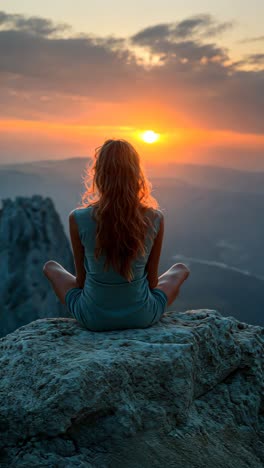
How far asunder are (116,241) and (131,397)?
1714 mm

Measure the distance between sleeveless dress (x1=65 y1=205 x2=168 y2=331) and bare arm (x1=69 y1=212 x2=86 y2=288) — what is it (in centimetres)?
6

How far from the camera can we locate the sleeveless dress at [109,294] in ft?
18.5

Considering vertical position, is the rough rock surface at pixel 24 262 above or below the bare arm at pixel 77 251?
below

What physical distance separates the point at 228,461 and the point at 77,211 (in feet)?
10.4

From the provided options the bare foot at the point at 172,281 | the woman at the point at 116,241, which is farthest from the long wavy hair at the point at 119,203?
the bare foot at the point at 172,281

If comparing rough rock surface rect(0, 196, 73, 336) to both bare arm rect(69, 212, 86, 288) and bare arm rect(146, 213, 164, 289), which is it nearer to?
bare arm rect(69, 212, 86, 288)

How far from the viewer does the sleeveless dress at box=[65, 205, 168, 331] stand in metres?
5.64

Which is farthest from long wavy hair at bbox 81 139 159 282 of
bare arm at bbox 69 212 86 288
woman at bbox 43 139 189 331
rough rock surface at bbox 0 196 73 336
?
rough rock surface at bbox 0 196 73 336

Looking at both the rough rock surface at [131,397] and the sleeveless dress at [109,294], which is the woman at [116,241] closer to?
the sleeveless dress at [109,294]

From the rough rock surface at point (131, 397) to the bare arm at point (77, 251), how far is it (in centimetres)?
59

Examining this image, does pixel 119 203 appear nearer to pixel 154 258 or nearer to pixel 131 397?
pixel 154 258

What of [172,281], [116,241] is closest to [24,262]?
[172,281]

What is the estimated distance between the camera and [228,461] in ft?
16.1

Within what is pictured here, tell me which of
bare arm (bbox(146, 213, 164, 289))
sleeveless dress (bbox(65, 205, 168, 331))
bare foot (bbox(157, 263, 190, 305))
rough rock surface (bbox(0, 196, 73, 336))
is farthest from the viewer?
rough rock surface (bbox(0, 196, 73, 336))
